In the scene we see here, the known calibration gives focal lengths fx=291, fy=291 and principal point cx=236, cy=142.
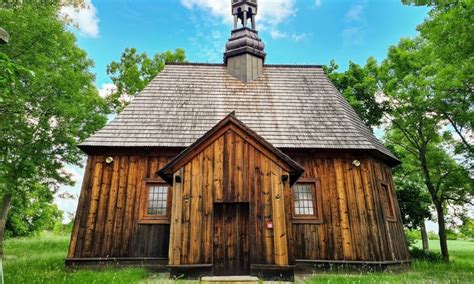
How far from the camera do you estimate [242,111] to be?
11336mm

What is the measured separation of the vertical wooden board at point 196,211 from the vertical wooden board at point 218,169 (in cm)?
38

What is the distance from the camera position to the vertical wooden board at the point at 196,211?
7293mm

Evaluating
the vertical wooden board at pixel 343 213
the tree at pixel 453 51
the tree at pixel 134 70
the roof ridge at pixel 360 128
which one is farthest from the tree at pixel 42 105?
the tree at pixel 453 51

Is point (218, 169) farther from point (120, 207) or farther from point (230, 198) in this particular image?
point (120, 207)

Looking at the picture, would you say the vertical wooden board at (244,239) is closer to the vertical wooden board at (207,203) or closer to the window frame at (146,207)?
the vertical wooden board at (207,203)

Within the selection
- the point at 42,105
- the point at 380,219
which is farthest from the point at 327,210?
the point at 42,105

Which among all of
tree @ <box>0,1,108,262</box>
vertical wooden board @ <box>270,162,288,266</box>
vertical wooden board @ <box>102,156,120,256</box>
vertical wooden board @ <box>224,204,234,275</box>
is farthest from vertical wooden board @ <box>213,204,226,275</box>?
tree @ <box>0,1,108,262</box>

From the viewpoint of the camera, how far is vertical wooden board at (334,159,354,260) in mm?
8922

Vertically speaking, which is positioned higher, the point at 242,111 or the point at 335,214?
the point at 242,111

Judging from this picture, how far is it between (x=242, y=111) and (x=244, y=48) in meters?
4.19

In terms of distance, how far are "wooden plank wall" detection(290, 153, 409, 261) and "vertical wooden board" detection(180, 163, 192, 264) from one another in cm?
358

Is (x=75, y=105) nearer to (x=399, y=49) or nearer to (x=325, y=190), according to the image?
(x=325, y=190)

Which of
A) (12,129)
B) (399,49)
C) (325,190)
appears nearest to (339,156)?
(325,190)

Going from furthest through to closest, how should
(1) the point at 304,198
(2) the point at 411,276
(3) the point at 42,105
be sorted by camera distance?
(3) the point at 42,105 → (1) the point at 304,198 → (2) the point at 411,276
